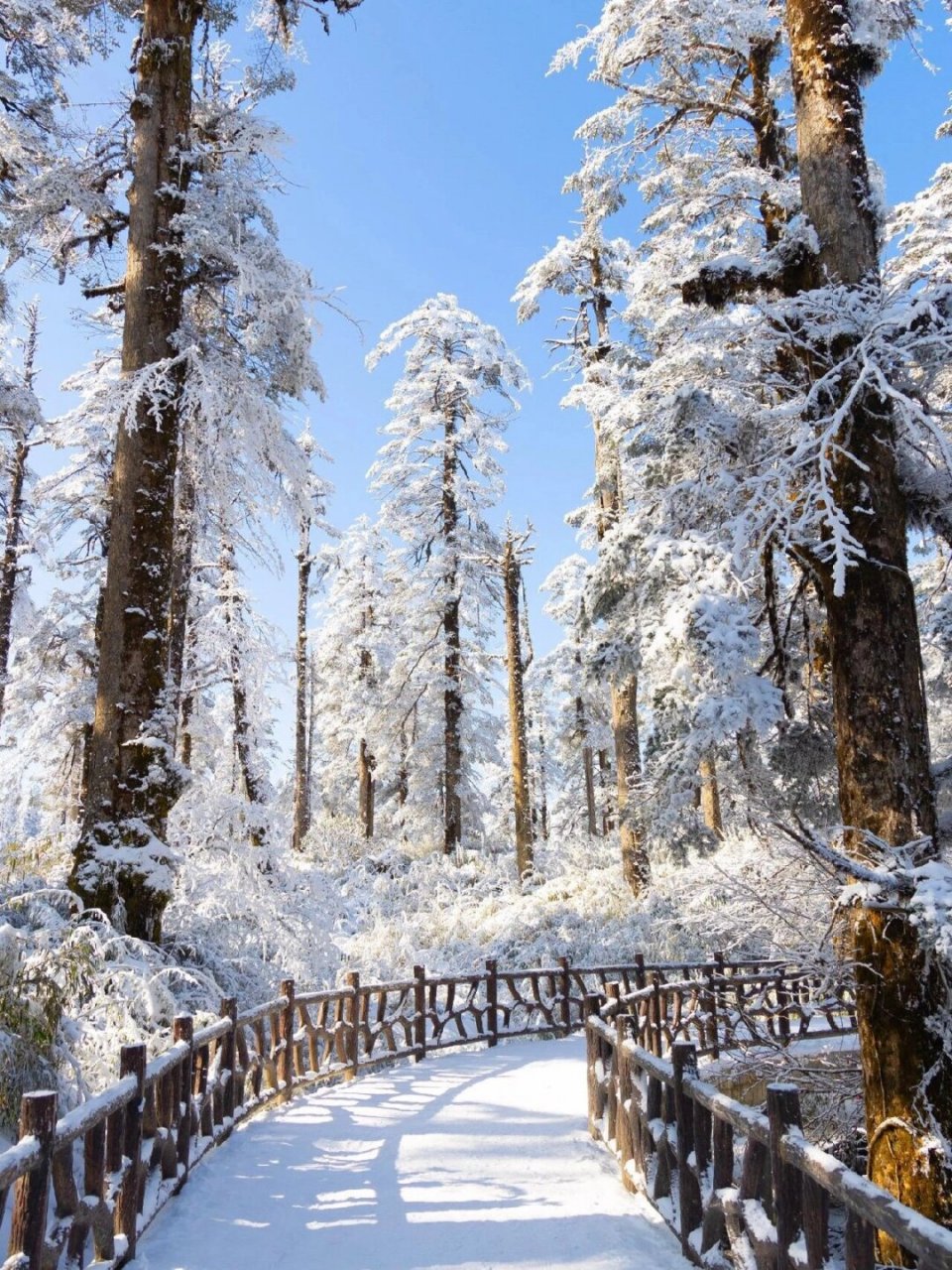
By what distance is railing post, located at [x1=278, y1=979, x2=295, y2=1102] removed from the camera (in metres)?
9.69

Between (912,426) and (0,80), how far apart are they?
A: 12.6 meters

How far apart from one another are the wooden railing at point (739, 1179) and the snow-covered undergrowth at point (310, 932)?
41.9 inches

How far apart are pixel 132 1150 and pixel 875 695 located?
5.16 meters

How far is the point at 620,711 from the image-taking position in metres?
19.4

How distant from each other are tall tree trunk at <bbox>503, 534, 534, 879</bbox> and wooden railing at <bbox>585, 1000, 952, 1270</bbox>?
14099 millimetres

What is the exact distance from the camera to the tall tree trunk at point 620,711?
18.1 meters

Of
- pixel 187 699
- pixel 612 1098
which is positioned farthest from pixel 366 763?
pixel 612 1098

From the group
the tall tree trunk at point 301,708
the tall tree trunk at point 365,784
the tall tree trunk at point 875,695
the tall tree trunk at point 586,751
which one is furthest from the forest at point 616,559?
the tall tree trunk at point 586,751

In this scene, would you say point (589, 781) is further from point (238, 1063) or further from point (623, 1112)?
point (623, 1112)

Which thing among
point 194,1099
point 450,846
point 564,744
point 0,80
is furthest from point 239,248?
point 564,744

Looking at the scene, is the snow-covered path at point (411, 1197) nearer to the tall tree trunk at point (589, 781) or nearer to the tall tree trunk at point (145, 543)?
the tall tree trunk at point (145, 543)

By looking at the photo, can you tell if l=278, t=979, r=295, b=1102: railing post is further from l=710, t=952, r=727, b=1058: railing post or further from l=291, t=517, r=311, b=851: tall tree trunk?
l=291, t=517, r=311, b=851: tall tree trunk

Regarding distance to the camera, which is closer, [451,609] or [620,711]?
[620,711]

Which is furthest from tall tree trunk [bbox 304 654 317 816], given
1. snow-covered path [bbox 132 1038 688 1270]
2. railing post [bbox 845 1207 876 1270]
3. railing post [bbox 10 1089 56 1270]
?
railing post [bbox 845 1207 876 1270]
